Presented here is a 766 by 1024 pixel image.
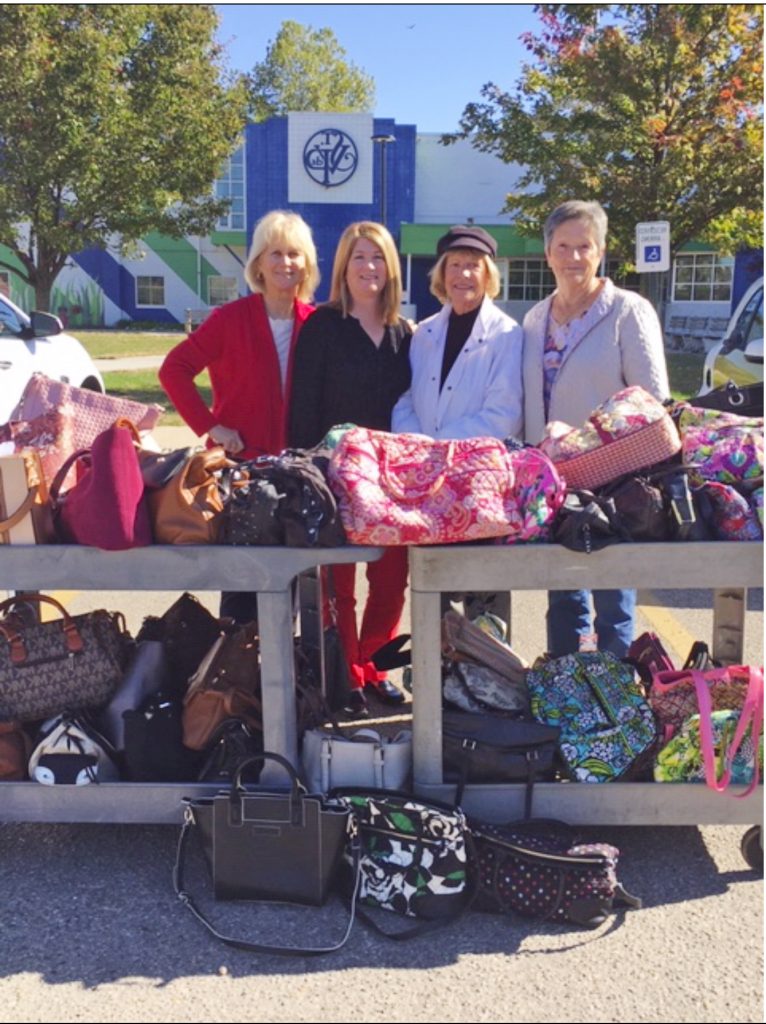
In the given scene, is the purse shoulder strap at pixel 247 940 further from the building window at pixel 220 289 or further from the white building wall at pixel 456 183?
the building window at pixel 220 289

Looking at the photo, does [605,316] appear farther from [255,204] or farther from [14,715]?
[255,204]

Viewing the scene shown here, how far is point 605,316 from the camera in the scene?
3.69 m

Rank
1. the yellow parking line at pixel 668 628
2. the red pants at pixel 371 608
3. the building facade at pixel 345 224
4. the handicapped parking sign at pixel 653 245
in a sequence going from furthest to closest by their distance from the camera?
the building facade at pixel 345 224, the handicapped parking sign at pixel 653 245, the yellow parking line at pixel 668 628, the red pants at pixel 371 608

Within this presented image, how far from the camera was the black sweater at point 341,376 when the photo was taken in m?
3.88

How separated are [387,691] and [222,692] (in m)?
1.30

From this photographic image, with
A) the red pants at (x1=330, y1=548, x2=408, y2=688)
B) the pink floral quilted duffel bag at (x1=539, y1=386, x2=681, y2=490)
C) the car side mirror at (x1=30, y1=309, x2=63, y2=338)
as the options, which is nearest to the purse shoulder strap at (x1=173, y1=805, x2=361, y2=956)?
the pink floral quilted duffel bag at (x1=539, y1=386, x2=681, y2=490)

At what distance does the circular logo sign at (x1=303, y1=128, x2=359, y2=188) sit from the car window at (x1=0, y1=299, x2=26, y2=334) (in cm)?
2220

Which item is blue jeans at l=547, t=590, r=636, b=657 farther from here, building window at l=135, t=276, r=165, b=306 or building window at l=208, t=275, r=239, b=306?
building window at l=135, t=276, r=165, b=306

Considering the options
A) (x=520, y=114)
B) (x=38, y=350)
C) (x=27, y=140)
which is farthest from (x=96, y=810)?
(x=520, y=114)

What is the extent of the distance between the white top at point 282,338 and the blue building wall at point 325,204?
991 inches

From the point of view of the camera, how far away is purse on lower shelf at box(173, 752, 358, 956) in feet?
8.99

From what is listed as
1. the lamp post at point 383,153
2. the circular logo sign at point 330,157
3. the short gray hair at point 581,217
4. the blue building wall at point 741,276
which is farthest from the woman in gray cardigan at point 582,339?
the circular logo sign at point 330,157

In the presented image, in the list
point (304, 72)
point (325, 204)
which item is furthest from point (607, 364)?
point (304, 72)

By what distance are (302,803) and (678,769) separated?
1.18 m
